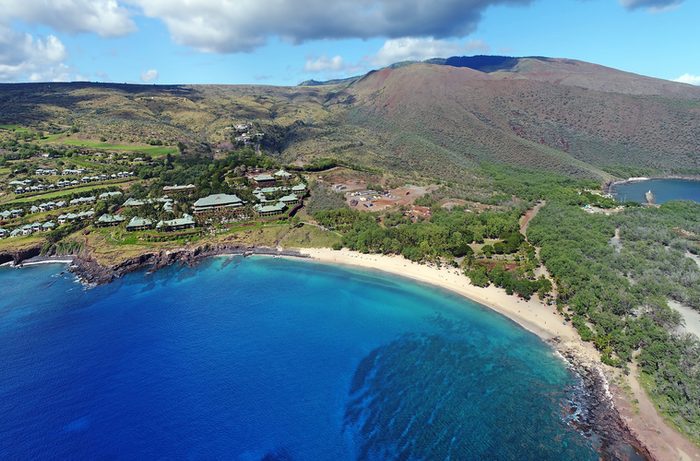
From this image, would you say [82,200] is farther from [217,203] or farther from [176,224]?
[217,203]

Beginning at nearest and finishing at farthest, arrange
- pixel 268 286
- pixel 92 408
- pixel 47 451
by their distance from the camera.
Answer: pixel 47 451, pixel 92 408, pixel 268 286

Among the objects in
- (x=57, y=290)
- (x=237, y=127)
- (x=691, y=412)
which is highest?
(x=237, y=127)

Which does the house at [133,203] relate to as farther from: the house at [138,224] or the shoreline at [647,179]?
the shoreline at [647,179]

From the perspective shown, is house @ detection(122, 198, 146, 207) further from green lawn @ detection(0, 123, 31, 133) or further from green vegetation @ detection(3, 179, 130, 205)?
green lawn @ detection(0, 123, 31, 133)

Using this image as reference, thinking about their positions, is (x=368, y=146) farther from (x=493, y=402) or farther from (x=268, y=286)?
(x=493, y=402)

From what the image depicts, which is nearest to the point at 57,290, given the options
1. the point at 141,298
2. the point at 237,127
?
the point at 141,298

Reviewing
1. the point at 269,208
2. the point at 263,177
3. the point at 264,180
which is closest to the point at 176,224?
the point at 269,208

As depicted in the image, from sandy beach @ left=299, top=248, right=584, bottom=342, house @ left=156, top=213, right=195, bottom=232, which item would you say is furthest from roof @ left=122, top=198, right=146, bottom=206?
sandy beach @ left=299, top=248, right=584, bottom=342
